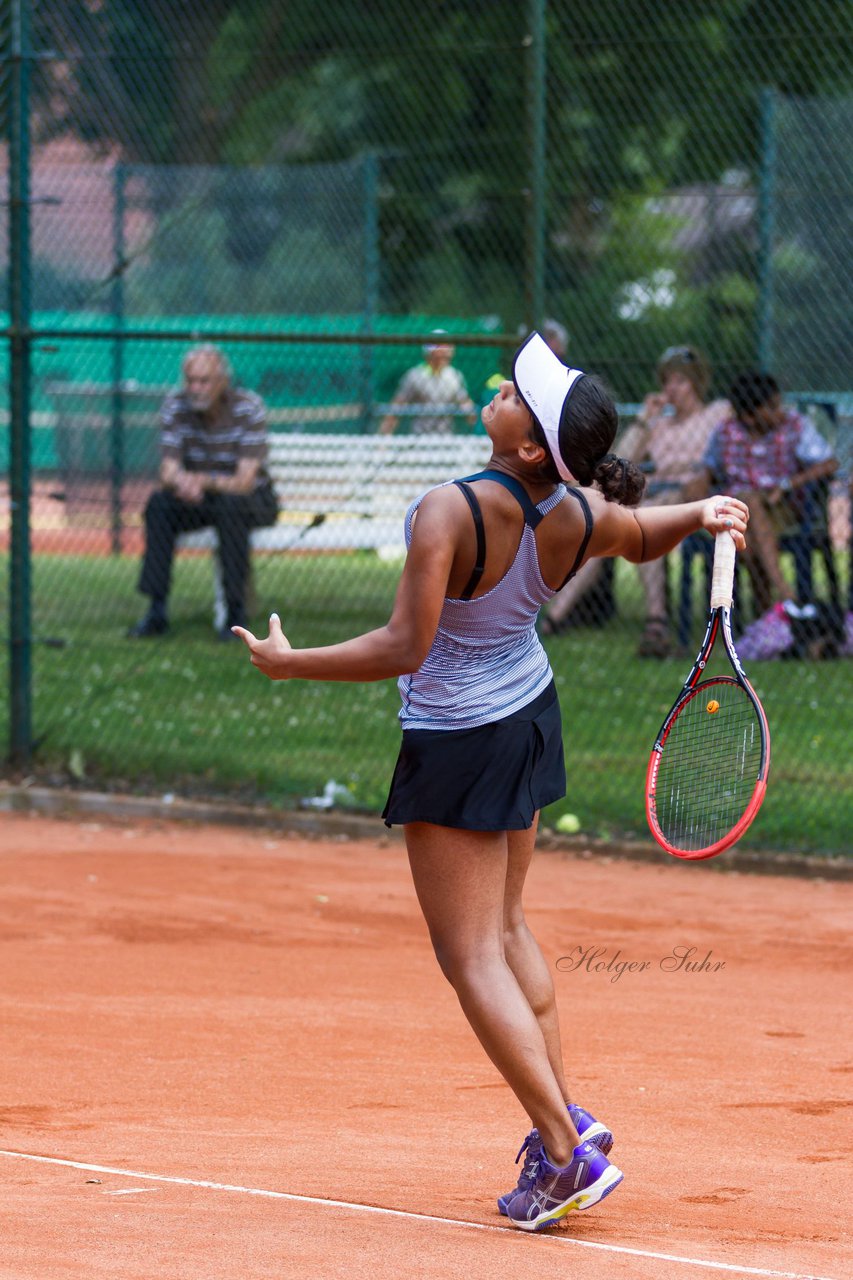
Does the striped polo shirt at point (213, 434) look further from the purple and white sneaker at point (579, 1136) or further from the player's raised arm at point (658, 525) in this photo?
the purple and white sneaker at point (579, 1136)

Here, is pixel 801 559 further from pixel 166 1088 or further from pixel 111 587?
pixel 166 1088

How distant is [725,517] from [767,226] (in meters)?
8.14

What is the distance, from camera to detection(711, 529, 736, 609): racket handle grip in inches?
154

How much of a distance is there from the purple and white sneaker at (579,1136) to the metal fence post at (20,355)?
5475 millimetres

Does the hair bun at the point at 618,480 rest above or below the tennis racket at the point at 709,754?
above

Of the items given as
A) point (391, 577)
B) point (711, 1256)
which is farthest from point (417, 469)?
point (711, 1256)

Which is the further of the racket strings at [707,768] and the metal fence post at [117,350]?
the metal fence post at [117,350]

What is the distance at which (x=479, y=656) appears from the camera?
389 centimetres

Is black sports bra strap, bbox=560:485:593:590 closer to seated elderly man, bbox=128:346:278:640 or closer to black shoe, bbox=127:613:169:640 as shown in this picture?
seated elderly man, bbox=128:346:278:640

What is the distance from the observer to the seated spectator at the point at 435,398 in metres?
11.5

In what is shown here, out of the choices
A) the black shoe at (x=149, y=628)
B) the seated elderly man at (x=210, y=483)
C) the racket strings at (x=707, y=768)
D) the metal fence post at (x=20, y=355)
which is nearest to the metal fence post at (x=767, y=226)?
the seated elderly man at (x=210, y=483)

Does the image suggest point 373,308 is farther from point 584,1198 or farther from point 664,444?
point 584,1198

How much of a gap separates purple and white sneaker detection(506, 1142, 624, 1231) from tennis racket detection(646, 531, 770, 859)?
0.65 meters

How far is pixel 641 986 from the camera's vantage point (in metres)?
6.15
